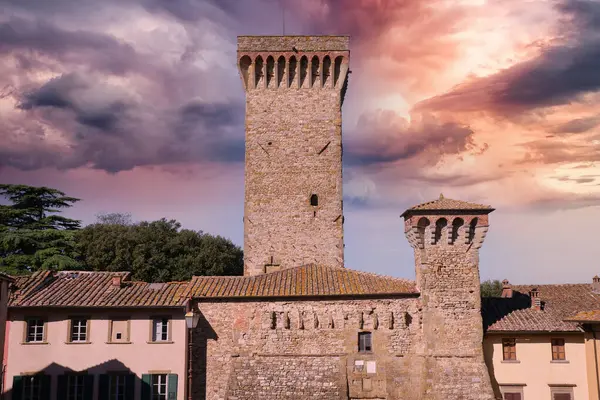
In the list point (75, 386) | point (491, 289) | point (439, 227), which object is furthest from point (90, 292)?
point (491, 289)

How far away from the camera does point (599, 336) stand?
25797 millimetres

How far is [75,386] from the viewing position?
86.1ft

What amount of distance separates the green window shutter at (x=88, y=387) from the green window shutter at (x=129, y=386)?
59.8 inches

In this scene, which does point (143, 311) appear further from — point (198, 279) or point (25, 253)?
point (25, 253)

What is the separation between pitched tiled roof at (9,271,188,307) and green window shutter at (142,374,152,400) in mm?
3180

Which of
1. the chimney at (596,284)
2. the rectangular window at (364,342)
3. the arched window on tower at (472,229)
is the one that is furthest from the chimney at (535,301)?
the rectangular window at (364,342)

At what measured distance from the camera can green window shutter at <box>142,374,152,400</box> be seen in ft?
85.4

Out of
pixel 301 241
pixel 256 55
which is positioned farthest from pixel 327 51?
pixel 301 241

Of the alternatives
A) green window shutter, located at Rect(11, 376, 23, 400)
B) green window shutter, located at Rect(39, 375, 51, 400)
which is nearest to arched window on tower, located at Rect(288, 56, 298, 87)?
green window shutter, located at Rect(39, 375, 51, 400)

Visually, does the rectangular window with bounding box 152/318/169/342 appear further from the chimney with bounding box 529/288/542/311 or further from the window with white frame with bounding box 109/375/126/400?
the chimney with bounding box 529/288/542/311

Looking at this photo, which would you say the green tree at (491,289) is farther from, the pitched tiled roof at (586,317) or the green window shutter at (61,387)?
the green window shutter at (61,387)

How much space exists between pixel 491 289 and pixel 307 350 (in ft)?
143

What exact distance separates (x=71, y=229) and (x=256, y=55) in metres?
24.9

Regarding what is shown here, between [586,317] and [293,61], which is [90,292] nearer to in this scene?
[293,61]
